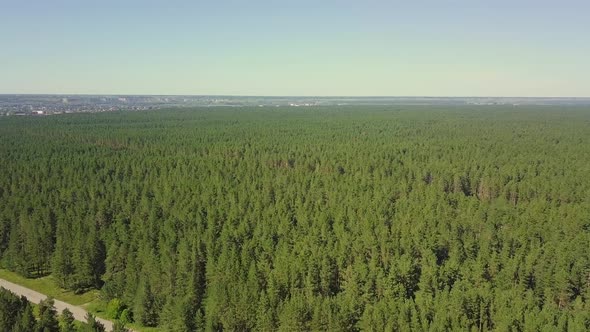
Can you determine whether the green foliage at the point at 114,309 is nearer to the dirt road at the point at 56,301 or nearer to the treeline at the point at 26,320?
the dirt road at the point at 56,301

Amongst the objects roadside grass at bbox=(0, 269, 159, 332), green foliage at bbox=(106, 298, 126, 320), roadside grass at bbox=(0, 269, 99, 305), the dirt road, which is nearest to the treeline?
the dirt road

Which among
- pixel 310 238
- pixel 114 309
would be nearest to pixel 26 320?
pixel 114 309

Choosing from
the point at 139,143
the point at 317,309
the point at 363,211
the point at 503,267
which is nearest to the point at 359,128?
the point at 139,143

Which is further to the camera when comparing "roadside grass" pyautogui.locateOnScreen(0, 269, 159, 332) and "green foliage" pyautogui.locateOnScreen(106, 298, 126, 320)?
"roadside grass" pyautogui.locateOnScreen(0, 269, 159, 332)

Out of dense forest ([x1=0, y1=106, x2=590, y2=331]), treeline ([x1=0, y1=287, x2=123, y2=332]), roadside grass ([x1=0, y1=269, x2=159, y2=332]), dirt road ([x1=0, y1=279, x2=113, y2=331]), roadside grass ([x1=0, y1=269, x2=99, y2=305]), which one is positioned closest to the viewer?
treeline ([x1=0, y1=287, x2=123, y2=332])

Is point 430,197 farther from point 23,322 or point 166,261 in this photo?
point 23,322

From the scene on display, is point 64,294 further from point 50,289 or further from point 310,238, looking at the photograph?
point 310,238

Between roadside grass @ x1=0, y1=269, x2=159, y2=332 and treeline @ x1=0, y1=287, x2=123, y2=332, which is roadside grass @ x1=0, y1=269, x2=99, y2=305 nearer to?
roadside grass @ x1=0, y1=269, x2=159, y2=332
